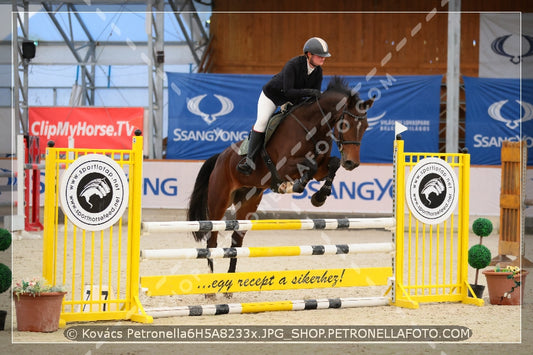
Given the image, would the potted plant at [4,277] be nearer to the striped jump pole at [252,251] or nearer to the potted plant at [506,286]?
the striped jump pole at [252,251]

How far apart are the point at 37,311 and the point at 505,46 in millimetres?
12105

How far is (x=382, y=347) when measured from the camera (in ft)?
12.8

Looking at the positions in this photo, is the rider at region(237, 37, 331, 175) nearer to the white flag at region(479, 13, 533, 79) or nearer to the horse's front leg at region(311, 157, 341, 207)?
the horse's front leg at region(311, 157, 341, 207)

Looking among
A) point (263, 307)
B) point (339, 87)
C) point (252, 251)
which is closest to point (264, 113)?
point (339, 87)

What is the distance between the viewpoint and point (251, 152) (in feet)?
18.3

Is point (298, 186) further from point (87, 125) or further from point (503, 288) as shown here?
point (87, 125)

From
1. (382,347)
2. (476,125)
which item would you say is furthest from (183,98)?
(382,347)

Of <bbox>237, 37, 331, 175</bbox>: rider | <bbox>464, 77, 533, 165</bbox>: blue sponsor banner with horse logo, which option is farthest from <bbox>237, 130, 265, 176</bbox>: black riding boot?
<bbox>464, 77, 533, 165</bbox>: blue sponsor banner with horse logo

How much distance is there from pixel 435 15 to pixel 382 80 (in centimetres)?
330

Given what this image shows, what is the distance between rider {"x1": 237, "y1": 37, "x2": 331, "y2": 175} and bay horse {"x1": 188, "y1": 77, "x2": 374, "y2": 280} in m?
0.09

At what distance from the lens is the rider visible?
207 inches

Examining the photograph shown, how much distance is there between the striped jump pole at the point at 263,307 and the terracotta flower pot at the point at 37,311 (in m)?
0.64

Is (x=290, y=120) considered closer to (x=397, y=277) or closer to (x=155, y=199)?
(x=397, y=277)

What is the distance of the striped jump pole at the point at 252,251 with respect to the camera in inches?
181
